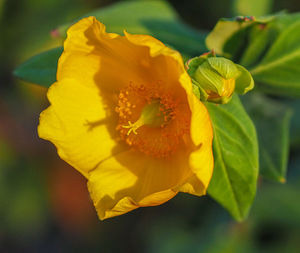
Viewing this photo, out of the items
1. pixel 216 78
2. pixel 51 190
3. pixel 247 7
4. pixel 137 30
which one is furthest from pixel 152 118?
pixel 51 190

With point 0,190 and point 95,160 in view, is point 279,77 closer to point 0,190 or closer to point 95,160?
point 95,160

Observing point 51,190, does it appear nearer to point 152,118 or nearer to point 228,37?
point 152,118

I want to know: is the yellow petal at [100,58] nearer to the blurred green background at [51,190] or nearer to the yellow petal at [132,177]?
the yellow petal at [132,177]

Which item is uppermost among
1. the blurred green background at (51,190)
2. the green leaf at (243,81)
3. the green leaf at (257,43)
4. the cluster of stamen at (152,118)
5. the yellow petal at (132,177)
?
the green leaf at (243,81)

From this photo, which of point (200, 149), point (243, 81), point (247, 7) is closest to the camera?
point (200, 149)

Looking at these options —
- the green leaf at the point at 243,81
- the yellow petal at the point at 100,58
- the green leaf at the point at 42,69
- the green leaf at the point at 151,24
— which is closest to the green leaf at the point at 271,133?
the green leaf at the point at 151,24

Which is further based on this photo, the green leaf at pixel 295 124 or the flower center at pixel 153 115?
the green leaf at pixel 295 124

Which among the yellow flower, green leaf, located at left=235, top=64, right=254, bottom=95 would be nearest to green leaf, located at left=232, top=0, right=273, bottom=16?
the yellow flower
